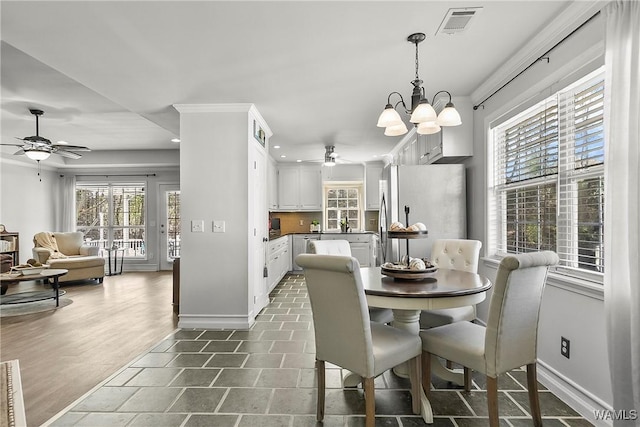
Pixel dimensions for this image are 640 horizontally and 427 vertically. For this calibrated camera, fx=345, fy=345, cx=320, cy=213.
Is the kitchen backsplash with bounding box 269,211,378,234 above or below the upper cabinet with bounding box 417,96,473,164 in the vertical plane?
below

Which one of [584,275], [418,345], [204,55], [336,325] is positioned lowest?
[418,345]

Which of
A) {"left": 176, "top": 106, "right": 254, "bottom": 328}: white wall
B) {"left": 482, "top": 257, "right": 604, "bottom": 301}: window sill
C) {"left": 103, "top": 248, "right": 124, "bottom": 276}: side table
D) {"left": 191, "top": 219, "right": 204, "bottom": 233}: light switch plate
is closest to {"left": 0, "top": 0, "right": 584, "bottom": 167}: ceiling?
{"left": 176, "top": 106, "right": 254, "bottom": 328}: white wall

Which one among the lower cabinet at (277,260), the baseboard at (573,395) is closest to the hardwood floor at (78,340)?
the lower cabinet at (277,260)

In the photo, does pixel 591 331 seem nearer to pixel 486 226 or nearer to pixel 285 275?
pixel 486 226

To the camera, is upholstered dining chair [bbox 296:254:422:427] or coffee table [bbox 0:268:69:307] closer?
upholstered dining chair [bbox 296:254:422:427]

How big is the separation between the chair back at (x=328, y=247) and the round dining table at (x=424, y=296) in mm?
657

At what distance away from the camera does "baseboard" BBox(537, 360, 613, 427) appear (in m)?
1.91

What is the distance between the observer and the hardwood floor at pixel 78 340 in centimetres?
237

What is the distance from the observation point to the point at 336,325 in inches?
72.3

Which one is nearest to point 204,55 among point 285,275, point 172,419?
point 172,419

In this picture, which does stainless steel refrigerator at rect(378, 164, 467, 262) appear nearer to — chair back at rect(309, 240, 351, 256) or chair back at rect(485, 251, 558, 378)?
chair back at rect(309, 240, 351, 256)

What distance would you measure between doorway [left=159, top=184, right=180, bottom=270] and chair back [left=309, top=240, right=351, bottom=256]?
228 inches

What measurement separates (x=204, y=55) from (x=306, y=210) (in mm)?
5047

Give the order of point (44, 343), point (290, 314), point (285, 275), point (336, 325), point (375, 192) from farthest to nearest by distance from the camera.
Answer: point (375, 192)
point (285, 275)
point (290, 314)
point (44, 343)
point (336, 325)
